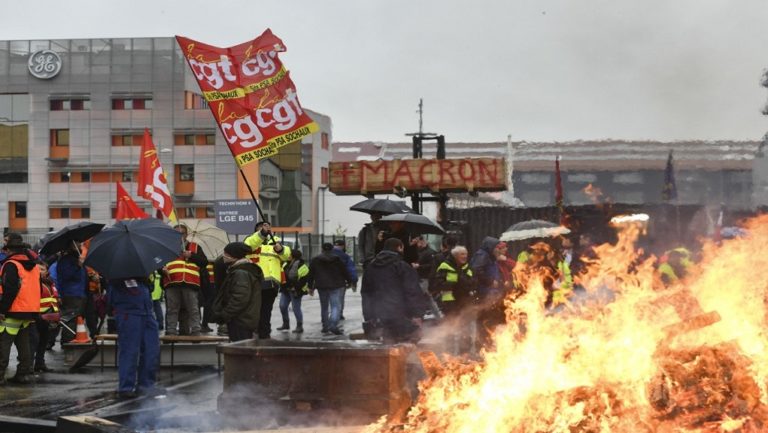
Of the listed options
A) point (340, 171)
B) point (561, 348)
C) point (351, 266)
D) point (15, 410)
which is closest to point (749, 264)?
point (561, 348)

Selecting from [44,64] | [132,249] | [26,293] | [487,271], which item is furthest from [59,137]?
[132,249]

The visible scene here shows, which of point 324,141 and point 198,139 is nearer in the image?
point 198,139

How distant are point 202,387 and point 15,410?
7.24 feet

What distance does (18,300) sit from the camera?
1141cm

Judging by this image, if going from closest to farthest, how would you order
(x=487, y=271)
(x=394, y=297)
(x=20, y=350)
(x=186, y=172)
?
(x=394, y=297) → (x=20, y=350) → (x=487, y=271) → (x=186, y=172)

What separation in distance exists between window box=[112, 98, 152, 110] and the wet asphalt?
47261 mm

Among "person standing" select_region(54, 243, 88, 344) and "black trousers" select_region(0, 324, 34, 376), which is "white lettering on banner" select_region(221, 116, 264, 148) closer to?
"person standing" select_region(54, 243, 88, 344)

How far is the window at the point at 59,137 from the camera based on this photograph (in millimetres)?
60934

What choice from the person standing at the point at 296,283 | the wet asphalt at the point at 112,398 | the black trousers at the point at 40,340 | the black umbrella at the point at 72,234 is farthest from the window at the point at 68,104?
the black umbrella at the point at 72,234

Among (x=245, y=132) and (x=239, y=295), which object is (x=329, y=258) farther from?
(x=239, y=295)

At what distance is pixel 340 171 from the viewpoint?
74.2ft

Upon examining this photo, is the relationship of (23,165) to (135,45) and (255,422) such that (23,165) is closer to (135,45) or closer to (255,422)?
(135,45)

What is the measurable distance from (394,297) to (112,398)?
3.25m

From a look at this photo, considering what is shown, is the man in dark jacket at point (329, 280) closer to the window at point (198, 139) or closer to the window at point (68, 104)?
the window at point (198, 139)
